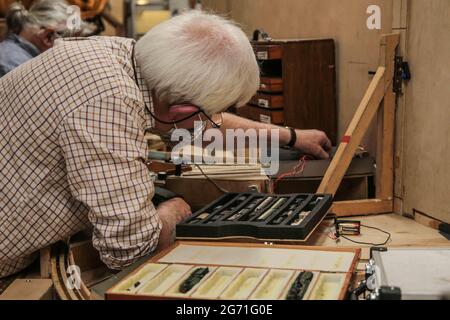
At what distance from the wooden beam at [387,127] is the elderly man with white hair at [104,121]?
1.76ft

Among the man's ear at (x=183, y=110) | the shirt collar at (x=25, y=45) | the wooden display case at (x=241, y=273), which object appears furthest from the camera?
the shirt collar at (x=25, y=45)

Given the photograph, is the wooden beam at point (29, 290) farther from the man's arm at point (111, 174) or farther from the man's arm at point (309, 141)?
the man's arm at point (309, 141)

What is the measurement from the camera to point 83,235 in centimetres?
149

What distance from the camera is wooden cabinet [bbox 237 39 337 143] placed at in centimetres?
222

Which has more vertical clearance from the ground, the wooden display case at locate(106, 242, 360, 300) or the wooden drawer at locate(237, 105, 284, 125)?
the wooden drawer at locate(237, 105, 284, 125)

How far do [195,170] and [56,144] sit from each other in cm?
61

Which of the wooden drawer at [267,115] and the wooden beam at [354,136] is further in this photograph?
the wooden drawer at [267,115]

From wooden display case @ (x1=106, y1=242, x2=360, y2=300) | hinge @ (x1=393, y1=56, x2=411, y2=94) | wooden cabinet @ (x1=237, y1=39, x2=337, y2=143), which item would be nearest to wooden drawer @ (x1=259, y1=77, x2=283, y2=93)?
wooden cabinet @ (x1=237, y1=39, x2=337, y2=143)

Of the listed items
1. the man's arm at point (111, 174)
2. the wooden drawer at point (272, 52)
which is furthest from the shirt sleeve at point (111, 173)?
the wooden drawer at point (272, 52)

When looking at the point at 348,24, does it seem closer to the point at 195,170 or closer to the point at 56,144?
the point at 195,170

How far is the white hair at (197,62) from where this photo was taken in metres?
1.30

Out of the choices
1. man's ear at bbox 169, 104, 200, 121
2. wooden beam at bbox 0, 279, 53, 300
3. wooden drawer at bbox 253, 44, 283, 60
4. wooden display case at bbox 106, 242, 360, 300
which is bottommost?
wooden beam at bbox 0, 279, 53, 300

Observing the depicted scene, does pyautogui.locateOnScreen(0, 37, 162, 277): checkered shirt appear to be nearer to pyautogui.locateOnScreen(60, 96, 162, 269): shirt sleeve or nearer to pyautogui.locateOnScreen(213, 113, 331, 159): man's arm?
pyautogui.locateOnScreen(60, 96, 162, 269): shirt sleeve

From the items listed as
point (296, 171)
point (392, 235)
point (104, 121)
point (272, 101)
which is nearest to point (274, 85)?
point (272, 101)
